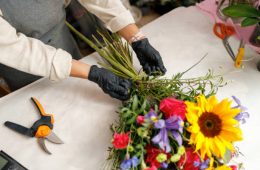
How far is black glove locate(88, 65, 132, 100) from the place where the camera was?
2.51 ft

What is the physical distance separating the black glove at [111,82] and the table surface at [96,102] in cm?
6

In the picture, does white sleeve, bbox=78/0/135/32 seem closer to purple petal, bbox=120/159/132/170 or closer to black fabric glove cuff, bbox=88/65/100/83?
black fabric glove cuff, bbox=88/65/100/83

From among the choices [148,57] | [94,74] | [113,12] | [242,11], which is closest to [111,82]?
[94,74]

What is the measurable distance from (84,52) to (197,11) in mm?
833

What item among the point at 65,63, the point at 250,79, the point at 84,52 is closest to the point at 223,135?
the point at 250,79

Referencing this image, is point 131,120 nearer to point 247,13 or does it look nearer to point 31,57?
point 31,57

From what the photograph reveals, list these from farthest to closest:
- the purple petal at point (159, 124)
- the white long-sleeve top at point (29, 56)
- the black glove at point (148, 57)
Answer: the black glove at point (148, 57)
the white long-sleeve top at point (29, 56)
the purple petal at point (159, 124)

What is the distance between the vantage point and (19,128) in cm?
76

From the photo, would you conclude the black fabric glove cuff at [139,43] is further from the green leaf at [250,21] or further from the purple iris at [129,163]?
the purple iris at [129,163]

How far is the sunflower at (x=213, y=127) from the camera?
56 centimetres

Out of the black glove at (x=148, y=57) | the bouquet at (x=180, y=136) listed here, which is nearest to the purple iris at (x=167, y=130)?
the bouquet at (x=180, y=136)

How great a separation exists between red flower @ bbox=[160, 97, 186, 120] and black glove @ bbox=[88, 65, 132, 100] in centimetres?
19

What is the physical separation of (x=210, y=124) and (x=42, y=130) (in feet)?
1.49

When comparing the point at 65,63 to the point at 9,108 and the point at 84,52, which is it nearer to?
the point at 9,108
